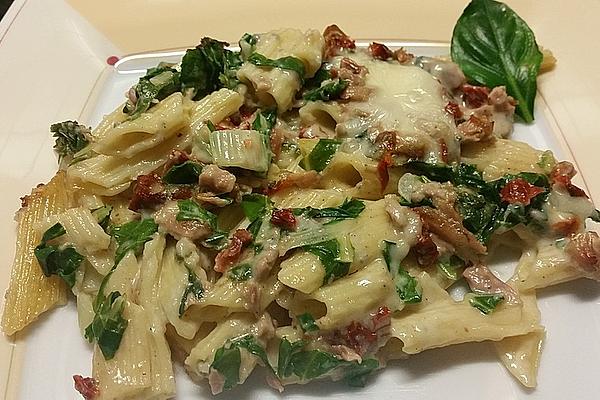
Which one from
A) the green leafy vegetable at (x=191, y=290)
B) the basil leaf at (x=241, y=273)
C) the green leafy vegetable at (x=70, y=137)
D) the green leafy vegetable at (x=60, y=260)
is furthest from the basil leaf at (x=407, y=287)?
the green leafy vegetable at (x=70, y=137)

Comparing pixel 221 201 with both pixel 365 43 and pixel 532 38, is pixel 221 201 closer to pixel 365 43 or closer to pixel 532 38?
pixel 365 43

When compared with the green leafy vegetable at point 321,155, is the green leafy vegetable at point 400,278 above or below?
below

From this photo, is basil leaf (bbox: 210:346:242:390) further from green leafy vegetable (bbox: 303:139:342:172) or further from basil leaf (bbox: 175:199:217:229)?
green leafy vegetable (bbox: 303:139:342:172)

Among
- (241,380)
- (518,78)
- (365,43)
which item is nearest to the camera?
(241,380)

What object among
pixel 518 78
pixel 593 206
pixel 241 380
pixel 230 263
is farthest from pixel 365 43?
pixel 241 380

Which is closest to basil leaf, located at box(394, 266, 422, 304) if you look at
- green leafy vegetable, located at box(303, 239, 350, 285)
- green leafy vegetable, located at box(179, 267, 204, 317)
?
green leafy vegetable, located at box(303, 239, 350, 285)

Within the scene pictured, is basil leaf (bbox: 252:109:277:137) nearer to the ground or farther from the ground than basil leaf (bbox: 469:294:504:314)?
farther from the ground

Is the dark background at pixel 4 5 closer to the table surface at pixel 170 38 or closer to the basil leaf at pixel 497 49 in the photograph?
the table surface at pixel 170 38
